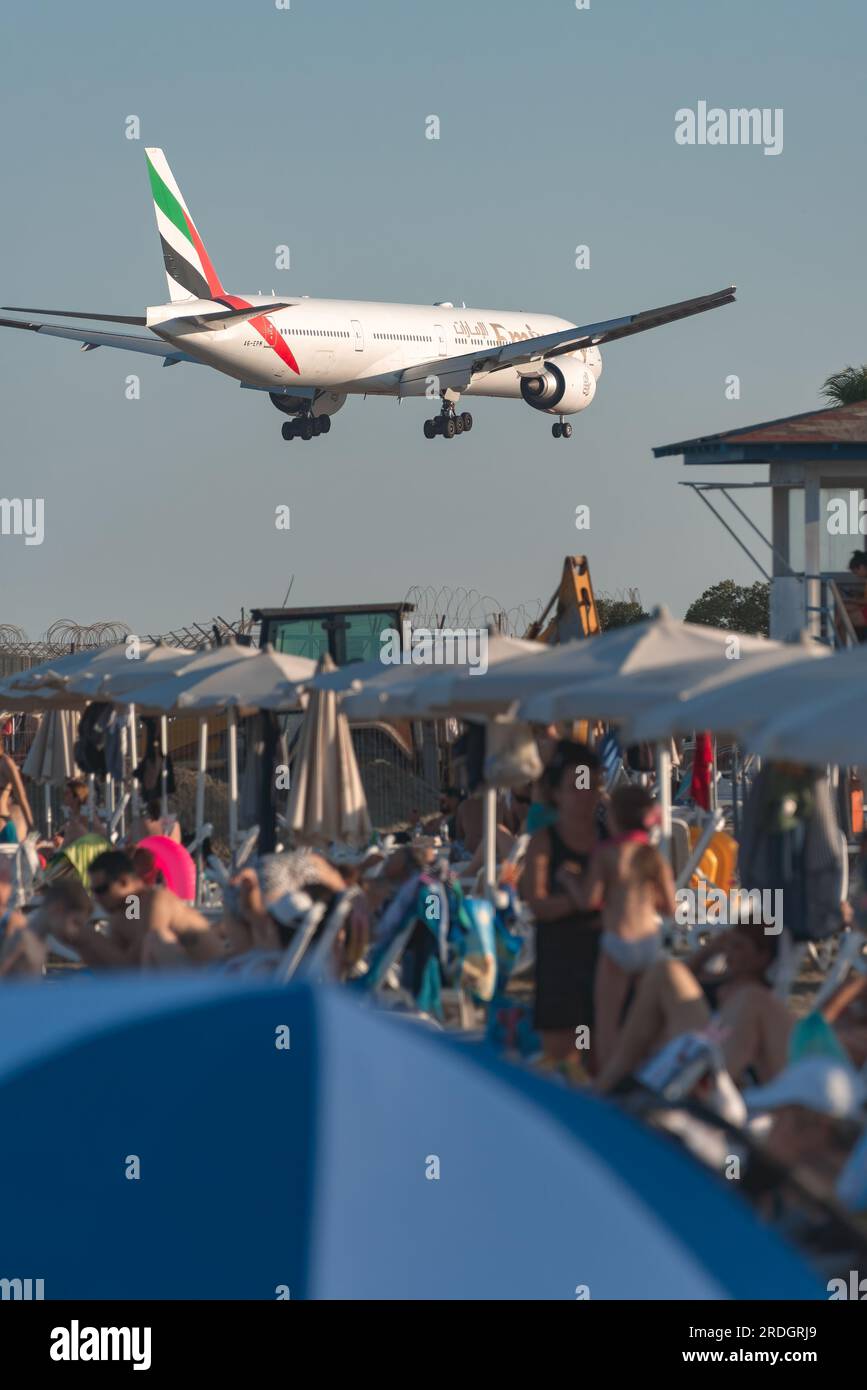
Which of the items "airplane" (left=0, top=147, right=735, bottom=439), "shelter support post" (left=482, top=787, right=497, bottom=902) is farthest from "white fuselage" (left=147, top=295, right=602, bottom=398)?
"shelter support post" (left=482, top=787, right=497, bottom=902)

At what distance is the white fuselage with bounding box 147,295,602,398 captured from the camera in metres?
30.9

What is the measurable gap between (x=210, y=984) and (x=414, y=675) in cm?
764

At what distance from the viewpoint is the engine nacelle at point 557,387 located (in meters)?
33.6

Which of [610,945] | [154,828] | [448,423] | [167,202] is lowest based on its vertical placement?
[154,828]

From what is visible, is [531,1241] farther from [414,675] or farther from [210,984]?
[414,675]

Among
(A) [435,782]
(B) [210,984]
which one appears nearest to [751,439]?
(A) [435,782]

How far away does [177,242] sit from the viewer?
36.2 m

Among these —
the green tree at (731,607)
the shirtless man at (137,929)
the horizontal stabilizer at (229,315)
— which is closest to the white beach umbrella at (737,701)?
the shirtless man at (137,929)

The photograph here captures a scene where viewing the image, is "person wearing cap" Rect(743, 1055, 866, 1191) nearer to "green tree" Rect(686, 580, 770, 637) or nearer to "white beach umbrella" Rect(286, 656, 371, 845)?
"white beach umbrella" Rect(286, 656, 371, 845)

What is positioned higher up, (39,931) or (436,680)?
(436,680)

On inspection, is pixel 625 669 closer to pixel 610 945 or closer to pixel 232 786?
pixel 610 945

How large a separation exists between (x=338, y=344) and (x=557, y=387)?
385cm

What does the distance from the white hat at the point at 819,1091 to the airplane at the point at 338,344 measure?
26121mm

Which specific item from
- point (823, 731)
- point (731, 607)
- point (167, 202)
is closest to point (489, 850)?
point (823, 731)
